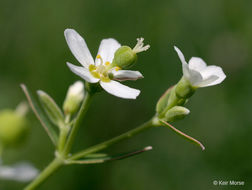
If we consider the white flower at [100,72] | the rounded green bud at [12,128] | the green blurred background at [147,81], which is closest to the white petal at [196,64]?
the white flower at [100,72]

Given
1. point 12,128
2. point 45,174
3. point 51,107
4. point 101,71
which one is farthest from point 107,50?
point 12,128

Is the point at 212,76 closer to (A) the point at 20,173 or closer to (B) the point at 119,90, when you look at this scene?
(B) the point at 119,90

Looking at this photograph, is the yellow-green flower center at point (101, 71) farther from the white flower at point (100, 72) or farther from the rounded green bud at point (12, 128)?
the rounded green bud at point (12, 128)

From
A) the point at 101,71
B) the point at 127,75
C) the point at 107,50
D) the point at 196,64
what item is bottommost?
the point at 196,64

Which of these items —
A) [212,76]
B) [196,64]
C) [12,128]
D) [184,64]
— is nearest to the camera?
[184,64]

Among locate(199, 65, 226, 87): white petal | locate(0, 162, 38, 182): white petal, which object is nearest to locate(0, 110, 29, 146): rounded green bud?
locate(0, 162, 38, 182): white petal

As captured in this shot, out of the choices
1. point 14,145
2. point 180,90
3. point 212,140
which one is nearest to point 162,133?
point 212,140
